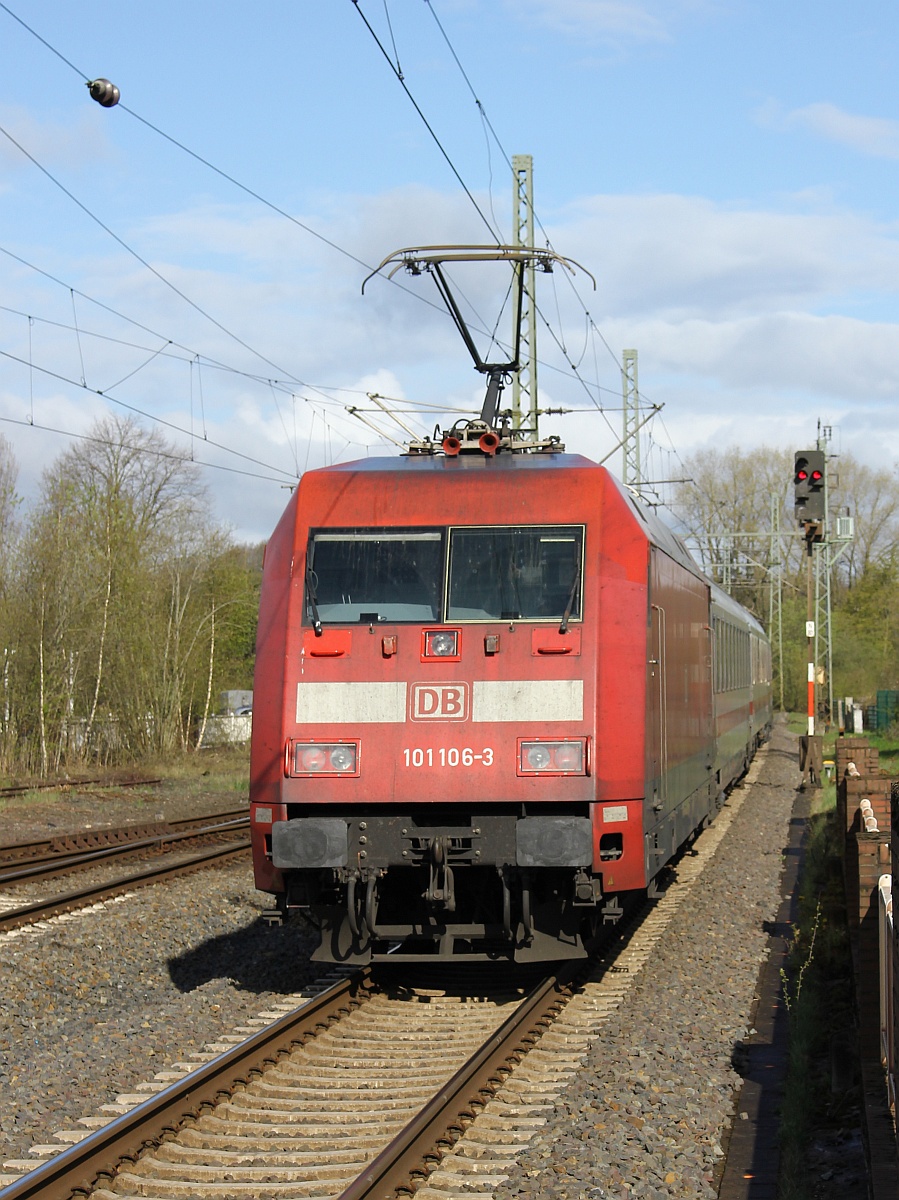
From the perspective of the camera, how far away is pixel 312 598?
8719 mm

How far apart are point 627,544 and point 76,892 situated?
271 inches

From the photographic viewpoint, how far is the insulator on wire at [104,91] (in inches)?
400

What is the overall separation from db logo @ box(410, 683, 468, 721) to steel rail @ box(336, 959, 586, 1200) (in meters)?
1.75

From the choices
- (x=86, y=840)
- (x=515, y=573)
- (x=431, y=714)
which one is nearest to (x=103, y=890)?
(x=86, y=840)

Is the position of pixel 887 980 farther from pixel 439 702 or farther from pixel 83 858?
pixel 83 858

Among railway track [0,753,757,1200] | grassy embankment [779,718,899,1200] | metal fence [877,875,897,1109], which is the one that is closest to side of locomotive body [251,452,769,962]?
railway track [0,753,757,1200]

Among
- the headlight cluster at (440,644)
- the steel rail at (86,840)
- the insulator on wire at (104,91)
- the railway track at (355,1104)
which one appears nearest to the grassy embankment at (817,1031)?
the railway track at (355,1104)

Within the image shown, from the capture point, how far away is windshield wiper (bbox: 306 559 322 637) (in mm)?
8609

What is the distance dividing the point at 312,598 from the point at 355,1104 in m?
3.25

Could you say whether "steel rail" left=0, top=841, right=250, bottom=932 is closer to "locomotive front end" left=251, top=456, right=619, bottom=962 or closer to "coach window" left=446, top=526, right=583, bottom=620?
"locomotive front end" left=251, top=456, right=619, bottom=962

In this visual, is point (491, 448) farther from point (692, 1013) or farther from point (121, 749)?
point (121, 749)

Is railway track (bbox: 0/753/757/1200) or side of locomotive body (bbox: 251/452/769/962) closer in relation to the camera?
railway track (bbox: 0/753/757/1200)

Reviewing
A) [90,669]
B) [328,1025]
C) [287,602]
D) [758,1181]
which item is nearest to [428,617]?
[287,602]

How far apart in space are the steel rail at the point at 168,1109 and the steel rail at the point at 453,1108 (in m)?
1.05
